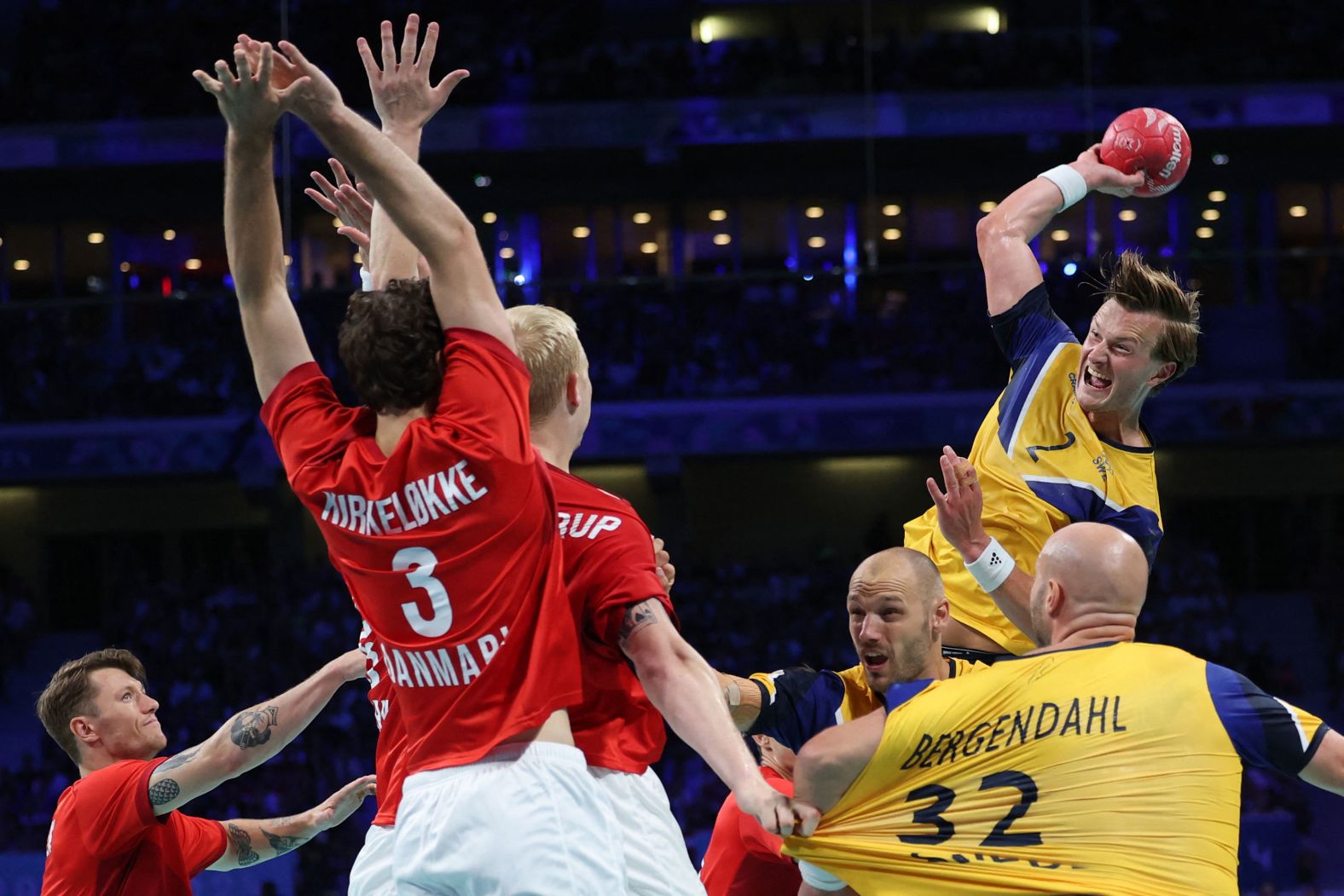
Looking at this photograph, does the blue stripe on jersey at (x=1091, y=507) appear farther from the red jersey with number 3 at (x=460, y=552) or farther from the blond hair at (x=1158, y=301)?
the red jersey with number 3 at (x=460, y=552)

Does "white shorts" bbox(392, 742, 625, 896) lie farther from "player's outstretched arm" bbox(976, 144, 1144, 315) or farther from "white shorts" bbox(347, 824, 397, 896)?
"player's outstretched arm" bbox(976, 144, 1144, 315)

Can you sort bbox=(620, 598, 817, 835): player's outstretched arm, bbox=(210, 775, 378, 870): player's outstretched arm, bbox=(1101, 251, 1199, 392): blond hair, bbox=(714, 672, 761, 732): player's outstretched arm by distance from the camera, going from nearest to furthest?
1. bbox=(620, 598, 817, 835): player's outstretched arm
2. bbox=(714, 672, 761, 732): player's outstretched arm
3. bbox=(1101, 251, 1199, 392): blond hair
4. bbox=(210, 775, 378, 870): player's outstretched arm

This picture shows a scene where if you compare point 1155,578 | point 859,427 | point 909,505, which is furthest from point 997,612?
point 909,505

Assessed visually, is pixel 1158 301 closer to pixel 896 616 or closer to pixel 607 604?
pixel 896 616

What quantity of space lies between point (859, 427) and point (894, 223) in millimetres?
6858

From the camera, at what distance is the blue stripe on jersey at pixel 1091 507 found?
4.96 m

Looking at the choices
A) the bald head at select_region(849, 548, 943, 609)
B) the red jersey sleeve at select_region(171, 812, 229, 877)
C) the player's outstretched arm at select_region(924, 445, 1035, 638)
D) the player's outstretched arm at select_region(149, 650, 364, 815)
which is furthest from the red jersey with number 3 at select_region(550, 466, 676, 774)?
the red jersey sleeve at select_region(171, 812, 229, 877)

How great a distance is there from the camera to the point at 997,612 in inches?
199

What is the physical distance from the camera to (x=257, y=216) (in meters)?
3.13

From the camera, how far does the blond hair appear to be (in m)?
5.00

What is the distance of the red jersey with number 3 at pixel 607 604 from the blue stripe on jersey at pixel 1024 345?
214 cm

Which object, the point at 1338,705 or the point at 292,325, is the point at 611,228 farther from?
the point at 292,325

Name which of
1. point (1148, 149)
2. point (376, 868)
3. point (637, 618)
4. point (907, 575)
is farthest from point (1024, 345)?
point (376, 868)

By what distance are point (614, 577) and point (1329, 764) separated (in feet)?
5.47
